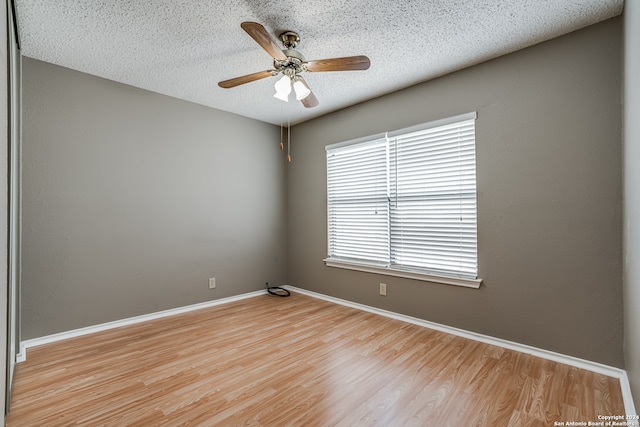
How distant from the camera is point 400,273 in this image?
10.8ft

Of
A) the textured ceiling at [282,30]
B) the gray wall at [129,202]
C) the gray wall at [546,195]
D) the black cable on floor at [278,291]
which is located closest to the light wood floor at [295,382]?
the gray wall at [546,195]

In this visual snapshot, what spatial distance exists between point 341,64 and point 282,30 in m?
0.54

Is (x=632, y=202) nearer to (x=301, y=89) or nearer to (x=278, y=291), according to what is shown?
(x=301, y=89)

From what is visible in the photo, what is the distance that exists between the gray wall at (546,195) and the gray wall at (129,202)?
94.0 inches

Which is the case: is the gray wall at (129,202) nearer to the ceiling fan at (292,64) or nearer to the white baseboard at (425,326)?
the white baseboard at (425,326)

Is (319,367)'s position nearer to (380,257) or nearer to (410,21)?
(380,257)

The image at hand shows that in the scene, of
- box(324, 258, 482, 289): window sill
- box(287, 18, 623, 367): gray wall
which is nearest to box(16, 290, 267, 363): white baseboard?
box(324, 258, 482, 289): window sill

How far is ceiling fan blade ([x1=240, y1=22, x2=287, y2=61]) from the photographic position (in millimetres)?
1776

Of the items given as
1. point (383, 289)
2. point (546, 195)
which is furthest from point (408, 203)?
point (546, 195)

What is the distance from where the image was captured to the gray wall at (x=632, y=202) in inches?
58.6

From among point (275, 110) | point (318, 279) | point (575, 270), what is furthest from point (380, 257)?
point (275, 110)

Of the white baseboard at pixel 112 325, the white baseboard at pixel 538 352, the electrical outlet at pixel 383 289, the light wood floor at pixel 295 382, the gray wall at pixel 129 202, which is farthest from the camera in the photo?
the electrical outlet at pixel 383 289

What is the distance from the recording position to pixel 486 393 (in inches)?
75.6

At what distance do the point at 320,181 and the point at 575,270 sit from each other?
286 cm
